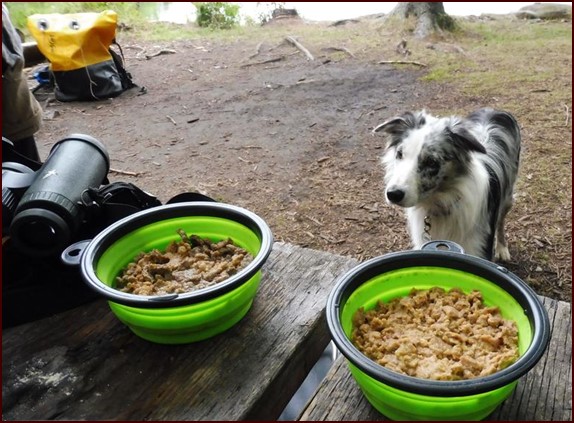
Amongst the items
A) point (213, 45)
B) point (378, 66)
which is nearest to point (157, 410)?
point (378, 66)

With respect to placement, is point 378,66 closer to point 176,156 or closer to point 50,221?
point 176,156

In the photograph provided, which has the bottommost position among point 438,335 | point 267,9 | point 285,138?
point 285,138

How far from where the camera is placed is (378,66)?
7.01 m

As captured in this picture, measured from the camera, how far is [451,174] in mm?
2484

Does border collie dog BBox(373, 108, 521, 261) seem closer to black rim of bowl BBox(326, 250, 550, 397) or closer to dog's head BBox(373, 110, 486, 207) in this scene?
dog's head BBox(373, 110, 486, 207)

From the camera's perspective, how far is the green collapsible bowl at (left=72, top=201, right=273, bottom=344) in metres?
1.03

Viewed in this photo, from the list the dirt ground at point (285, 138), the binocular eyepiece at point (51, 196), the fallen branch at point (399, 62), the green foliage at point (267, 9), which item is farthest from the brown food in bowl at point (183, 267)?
the green foliage at point (267, 9)

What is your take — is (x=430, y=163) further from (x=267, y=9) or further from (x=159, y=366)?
(x=267, y=9)

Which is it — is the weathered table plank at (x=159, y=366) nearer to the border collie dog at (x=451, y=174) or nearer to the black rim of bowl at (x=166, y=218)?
the black rim of bowl at (x=166, y=218)

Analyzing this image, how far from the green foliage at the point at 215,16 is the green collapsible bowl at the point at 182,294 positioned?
9286 mm

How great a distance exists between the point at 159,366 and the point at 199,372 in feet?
0.30

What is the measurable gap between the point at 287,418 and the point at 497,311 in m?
0.79

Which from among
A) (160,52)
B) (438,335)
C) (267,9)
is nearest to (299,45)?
(160,52)

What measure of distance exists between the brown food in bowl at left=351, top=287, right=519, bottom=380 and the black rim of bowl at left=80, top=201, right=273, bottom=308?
11.0 inches
